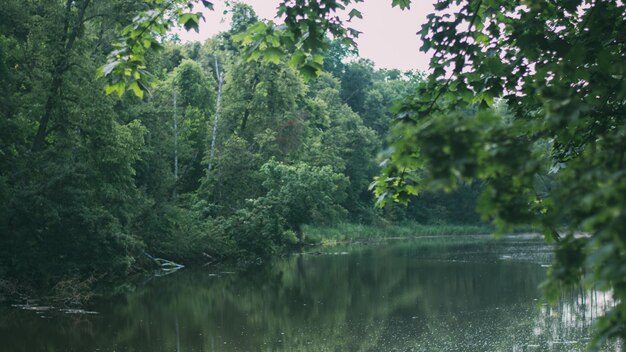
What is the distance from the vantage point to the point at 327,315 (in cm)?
1672

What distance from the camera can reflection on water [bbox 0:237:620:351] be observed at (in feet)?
44.0

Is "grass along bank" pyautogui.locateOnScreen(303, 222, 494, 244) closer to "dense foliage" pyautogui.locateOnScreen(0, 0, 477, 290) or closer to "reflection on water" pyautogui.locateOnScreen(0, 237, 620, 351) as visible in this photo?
"dense foliage" pyautogui.locateOnScreen(0, 0, 477, 290)

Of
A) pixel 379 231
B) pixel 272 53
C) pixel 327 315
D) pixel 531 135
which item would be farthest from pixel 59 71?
pixel 379 231

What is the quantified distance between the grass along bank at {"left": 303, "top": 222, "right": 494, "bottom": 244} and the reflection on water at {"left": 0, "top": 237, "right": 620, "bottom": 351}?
1508 centimetres

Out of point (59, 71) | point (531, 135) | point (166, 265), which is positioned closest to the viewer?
point (531, 135)

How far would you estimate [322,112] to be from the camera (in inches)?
1767

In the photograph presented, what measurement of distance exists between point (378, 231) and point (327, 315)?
1269 inches

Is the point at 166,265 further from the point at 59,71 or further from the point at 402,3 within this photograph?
the point at 402,3

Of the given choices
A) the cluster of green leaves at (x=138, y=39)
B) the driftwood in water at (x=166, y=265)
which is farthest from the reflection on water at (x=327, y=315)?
the cluster of green leaves at (x=138, y=39)

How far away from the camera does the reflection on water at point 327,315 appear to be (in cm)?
1341

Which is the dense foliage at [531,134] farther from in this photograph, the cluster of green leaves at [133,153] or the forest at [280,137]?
the cluster of green leaves at [133,153]

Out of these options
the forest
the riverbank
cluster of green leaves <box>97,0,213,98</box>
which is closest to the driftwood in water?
the forest

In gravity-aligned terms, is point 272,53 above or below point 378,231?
above

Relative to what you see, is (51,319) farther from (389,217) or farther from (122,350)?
(389,217)
